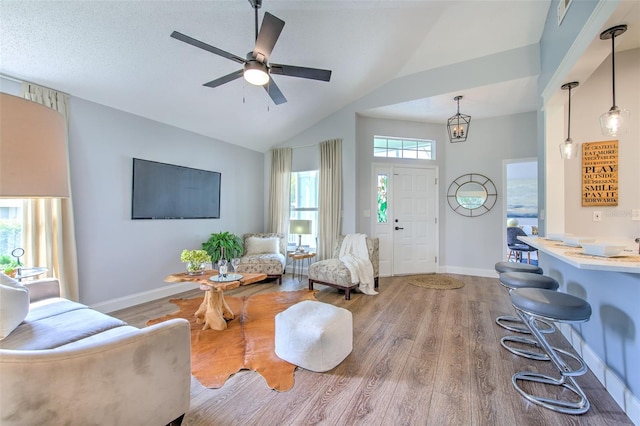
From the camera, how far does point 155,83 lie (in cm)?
312

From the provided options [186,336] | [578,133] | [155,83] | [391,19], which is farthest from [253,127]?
[578,133]

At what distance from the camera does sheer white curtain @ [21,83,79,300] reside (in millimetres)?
2693

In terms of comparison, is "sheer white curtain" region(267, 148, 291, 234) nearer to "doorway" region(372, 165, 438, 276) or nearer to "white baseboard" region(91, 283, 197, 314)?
"doorway" region(372, 165, 438, 276)

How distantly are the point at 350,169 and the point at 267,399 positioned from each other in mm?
3772

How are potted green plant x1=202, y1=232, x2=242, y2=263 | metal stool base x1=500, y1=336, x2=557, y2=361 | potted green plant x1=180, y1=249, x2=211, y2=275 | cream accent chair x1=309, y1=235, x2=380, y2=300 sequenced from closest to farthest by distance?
1. metal stool base x1=500, y1=336, x2=557, y2=361
2. potted green plant x1=180, y1=249, x2=211, y2=275
3. cream accent chair x1=309, y1=235, x2=380, y2=300
4. potted green plant x1=202, y1=232, x2=242, y2=263

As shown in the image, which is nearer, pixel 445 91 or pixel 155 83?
pixel 155 83

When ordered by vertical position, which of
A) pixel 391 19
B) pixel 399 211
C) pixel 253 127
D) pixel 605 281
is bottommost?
pixel 605 281

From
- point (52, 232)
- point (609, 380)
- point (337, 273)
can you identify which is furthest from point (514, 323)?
point (52, 232)

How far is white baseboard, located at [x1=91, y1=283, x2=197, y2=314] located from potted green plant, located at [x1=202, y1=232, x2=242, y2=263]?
2.16 ft

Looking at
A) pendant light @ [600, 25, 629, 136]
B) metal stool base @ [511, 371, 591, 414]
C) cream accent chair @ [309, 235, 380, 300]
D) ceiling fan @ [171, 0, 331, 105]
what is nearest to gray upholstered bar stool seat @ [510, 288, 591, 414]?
metal stool base @ [511, 371, 591, 414]

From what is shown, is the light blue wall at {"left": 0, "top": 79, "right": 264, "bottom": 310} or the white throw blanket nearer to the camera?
the light blue wall at {"left": 0, "top": 79, "right": 264, "bottom": 310}

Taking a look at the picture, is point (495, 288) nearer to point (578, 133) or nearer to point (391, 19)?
point (578, 133)

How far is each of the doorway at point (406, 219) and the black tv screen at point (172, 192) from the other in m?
3.03

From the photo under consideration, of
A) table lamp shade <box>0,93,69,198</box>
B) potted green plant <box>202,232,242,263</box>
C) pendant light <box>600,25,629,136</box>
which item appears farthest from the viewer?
potted green plant <box>202,232,242,263</box>
